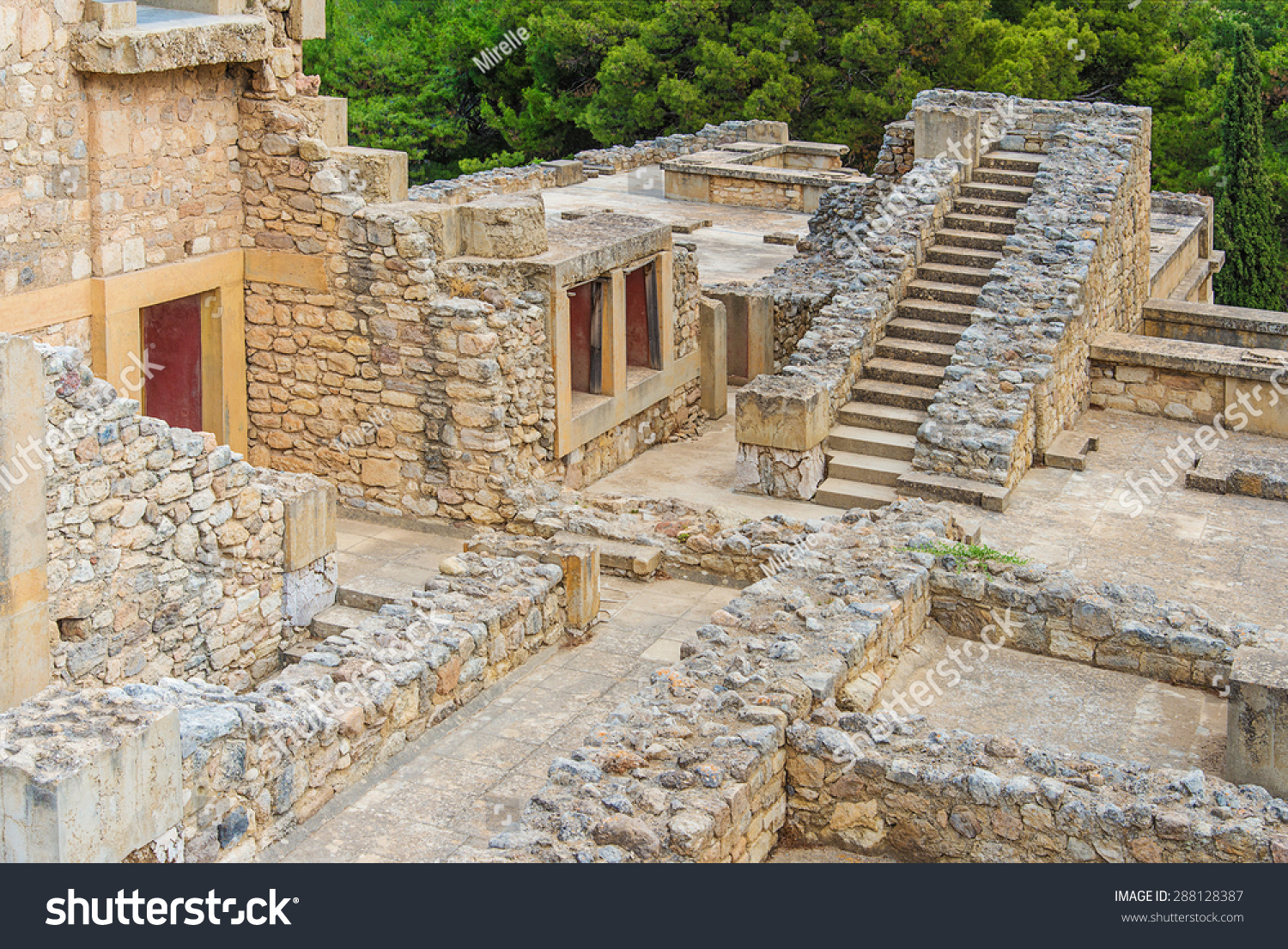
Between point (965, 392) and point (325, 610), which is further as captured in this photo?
point (965, 392)

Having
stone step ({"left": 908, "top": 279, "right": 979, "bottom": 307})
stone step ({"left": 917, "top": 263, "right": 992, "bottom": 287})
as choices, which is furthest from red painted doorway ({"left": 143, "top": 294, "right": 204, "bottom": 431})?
stone step ({"left": 917, "top": 263, "right": 992, "bottom": 287})

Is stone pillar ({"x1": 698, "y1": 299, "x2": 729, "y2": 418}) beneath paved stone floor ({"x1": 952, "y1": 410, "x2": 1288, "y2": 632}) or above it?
above

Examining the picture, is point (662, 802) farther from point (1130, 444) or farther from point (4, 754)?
point (1130, 444)

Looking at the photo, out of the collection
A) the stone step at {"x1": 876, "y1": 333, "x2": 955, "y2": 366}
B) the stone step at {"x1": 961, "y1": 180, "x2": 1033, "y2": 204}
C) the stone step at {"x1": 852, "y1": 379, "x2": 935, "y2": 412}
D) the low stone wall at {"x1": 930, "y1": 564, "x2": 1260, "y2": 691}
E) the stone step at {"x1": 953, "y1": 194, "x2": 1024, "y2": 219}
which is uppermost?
the stone step at {"x1": 961, "y1": 180, "x2": 1033, "y2": 204}

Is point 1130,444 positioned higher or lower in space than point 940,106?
lower

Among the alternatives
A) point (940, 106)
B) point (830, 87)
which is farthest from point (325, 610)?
point (830, 87)

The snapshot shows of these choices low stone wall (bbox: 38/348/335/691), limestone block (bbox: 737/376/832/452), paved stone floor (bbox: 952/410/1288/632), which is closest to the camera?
low stone wall (bbox: 38/348/335/691)

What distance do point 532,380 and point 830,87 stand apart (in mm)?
24177

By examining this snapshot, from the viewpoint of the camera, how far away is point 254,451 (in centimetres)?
1377

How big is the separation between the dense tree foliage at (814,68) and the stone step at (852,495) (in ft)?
65.8

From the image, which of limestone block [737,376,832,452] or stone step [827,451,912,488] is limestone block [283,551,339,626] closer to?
limestone block [737,376,832,452]

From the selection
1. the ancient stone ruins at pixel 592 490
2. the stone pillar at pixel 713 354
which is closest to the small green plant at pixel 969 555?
the ancient stone ruins at pixel 592 490

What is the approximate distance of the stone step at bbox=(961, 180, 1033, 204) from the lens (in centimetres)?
1725

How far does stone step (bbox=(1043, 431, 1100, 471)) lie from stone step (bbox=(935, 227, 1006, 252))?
2.43m
